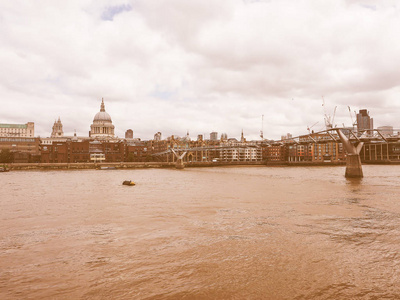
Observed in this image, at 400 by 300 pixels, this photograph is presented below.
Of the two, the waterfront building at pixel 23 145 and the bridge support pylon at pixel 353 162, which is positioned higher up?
the waterfront building at pixel 23 145

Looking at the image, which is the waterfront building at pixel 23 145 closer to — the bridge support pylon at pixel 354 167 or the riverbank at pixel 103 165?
the riverbank at pixel 103 165

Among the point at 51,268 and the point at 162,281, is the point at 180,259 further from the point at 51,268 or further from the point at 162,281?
the point at 51,268

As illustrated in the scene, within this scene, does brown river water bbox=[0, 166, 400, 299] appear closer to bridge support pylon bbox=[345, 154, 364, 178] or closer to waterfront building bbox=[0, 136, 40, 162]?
bridge support pylon bbox=[345, 154, 364, 178]

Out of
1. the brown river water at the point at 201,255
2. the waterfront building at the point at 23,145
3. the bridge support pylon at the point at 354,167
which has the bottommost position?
the brown river water at the point at 201,255

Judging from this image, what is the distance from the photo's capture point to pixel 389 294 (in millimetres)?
8570

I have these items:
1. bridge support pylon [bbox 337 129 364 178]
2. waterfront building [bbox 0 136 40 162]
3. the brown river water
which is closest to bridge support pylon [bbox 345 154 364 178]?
bridge support pylon [bbox 337 129 364 178]

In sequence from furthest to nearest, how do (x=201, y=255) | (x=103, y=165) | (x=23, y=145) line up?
(x=23, y=145) < (x=103, y=165) < (x=201, y=255)

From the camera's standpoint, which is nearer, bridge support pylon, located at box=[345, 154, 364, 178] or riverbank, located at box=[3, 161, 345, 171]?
bridge support pylon, located at box=[345, 154, 364, 178]

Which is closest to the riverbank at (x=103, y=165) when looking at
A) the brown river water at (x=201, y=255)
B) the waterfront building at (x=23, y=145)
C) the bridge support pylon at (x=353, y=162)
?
the waterfront building at (x=23, y=145)

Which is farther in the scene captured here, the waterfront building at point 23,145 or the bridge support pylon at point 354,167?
the waterfront building at point 23,145

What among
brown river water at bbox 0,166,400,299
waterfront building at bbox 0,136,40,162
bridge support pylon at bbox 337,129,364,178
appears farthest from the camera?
waterfront building at bbox 0,136,40,162

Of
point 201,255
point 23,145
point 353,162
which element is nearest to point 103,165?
point 23,145

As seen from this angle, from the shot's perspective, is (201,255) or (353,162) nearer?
(201,255)

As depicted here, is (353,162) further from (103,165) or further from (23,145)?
(23,145)
